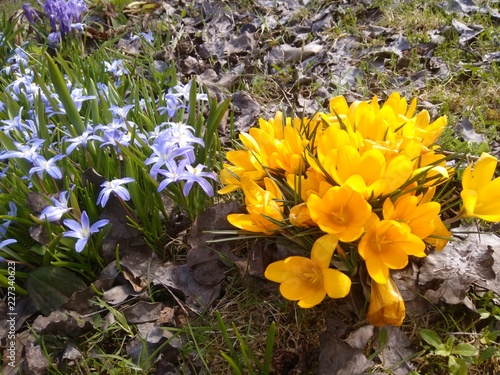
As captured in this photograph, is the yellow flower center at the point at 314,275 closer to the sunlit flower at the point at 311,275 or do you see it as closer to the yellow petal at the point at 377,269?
the sunlit flower at the point at 311,275

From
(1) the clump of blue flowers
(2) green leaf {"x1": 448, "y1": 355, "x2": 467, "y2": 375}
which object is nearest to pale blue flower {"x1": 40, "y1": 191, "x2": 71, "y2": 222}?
(1) the clump of blue flowers

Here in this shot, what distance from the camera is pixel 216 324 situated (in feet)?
4.95

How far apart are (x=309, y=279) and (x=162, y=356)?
53cm

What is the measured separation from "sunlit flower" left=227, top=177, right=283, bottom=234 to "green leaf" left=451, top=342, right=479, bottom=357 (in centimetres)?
58

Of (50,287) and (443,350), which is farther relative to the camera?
(50,287)

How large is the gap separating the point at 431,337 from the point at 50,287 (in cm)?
121

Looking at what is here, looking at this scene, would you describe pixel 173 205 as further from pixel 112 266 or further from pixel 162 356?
pixel 162 356

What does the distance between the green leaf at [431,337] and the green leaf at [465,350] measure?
0.14ft

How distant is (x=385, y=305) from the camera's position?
1.22 metres

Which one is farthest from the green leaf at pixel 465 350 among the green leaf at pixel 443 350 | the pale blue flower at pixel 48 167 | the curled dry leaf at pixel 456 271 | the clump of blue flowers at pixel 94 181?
the pale blue flower at pixel 48 167

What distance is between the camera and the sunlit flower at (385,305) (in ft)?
4.00

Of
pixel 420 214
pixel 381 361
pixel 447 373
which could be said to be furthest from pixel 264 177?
pixel 447 373

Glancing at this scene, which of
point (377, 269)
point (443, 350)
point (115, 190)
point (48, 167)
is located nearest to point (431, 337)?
point (443, 350)

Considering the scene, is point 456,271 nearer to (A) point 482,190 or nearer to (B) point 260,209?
(A) point 482,190
